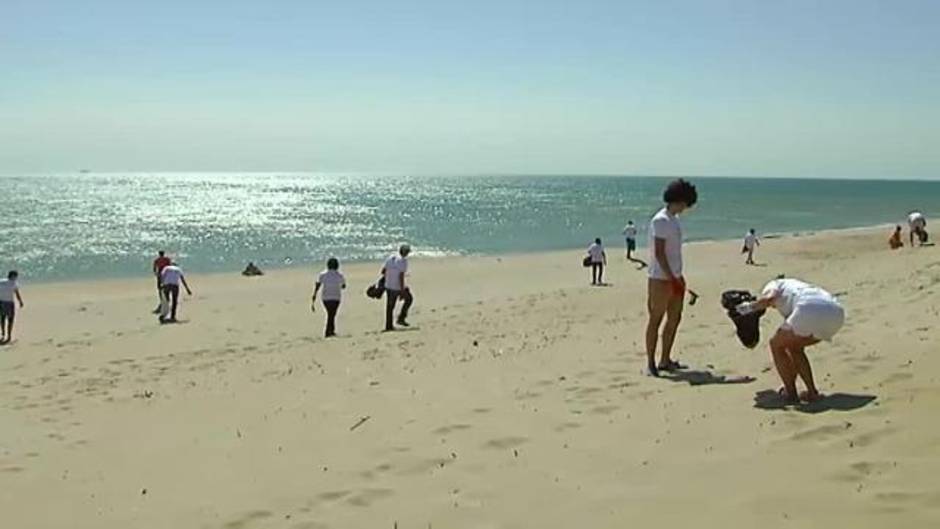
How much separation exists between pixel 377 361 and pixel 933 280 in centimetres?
717

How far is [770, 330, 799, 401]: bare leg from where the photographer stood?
5957mm

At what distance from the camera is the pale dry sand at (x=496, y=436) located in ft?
15.0

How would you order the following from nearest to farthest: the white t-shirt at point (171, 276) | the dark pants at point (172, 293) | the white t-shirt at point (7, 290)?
the white t-shirt at point (7, 290) < the white t-shirt at point (171, 276) < the dark pants at point (172, 293)

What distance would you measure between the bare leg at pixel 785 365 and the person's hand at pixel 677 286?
1.48m

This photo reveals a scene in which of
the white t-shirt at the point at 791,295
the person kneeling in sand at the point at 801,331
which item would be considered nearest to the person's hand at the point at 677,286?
the white t-shirt at the point at 791,295

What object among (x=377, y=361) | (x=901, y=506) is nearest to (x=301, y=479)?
(x=901, y=506)

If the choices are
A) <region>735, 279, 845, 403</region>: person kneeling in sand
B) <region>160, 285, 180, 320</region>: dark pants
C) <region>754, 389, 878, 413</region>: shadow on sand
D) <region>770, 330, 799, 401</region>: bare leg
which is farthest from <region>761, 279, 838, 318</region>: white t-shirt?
<region>160, 285, 180, 320</region>: dark pants

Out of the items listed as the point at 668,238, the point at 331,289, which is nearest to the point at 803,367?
the point at 668,238

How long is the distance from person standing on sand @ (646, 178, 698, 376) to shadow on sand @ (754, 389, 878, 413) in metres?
1.44

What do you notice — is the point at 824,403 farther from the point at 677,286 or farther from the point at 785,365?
the point at 677,286

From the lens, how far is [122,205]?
360 ft

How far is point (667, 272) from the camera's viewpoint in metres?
7.51

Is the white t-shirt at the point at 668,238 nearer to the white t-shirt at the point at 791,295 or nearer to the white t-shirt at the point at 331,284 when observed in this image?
the white t-shirt at the point at 791,295

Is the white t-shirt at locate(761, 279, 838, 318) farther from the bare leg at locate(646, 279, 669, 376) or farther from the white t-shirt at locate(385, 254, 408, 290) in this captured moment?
the white t-shirt at locate(385, 254, 408, 290)
